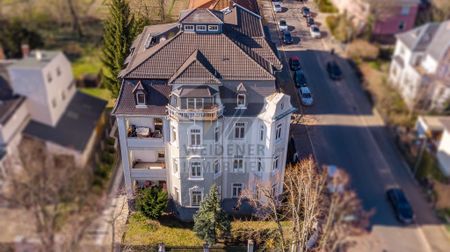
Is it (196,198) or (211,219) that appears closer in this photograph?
(211,219)

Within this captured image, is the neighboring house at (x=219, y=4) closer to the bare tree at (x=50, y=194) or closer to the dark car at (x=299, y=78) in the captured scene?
the dark car at (x=299, y=78)

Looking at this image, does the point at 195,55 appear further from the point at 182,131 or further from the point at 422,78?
the point at 422,78

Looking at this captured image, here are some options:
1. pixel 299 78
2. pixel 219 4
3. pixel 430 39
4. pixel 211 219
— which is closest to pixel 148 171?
pixel 211 219

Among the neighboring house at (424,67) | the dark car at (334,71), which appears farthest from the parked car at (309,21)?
the neighboring house at (424,67)

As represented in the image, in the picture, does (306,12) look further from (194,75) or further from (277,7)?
(194,75)

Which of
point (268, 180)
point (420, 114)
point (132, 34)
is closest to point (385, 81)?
point (420, 114)

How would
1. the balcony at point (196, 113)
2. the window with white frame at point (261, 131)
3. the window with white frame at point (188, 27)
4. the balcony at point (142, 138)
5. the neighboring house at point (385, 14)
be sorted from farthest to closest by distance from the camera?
the neighboring house at point (385, 14) → the balcony at point (142, 138) → the window with white frame at point (261, 131) → the window with white frame at point (188, 27) → the balcony at point (196, 113)

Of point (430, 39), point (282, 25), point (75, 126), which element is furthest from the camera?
point (430, 39)
